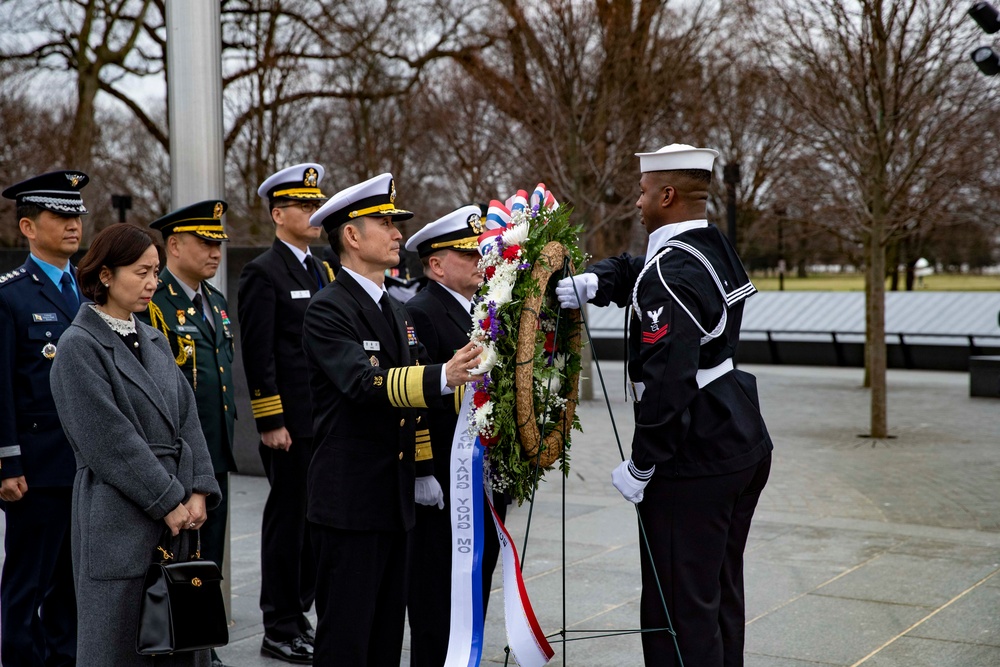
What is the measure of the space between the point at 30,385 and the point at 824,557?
511 cm

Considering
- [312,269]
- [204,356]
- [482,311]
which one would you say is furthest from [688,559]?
[312,269]

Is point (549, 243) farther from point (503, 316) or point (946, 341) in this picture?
point (946, 341)

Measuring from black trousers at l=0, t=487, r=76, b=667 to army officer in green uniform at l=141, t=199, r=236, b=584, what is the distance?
2.13ft

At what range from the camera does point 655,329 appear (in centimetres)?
390

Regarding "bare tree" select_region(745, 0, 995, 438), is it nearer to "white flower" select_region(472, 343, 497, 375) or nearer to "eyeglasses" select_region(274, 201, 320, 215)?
"eyeglasses" select_region(274, 201, 320, 215)

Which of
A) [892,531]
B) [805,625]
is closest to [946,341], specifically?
[892,531]

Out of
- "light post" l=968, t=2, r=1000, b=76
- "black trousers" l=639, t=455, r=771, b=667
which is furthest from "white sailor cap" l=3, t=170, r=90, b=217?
"light post" l=968, t=2, r=1000, b=76

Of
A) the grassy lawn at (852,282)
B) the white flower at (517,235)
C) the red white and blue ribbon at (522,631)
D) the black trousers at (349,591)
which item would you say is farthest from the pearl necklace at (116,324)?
the grassy lawn at (852,282)

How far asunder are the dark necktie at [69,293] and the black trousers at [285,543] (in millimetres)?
1259

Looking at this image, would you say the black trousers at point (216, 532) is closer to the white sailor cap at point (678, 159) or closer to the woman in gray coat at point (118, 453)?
the woman in gray coat at point (118, 453)

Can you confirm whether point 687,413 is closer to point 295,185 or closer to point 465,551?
point 465,551

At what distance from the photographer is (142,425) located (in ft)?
13.1

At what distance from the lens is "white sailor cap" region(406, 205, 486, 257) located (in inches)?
195

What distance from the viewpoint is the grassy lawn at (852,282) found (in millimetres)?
36750
